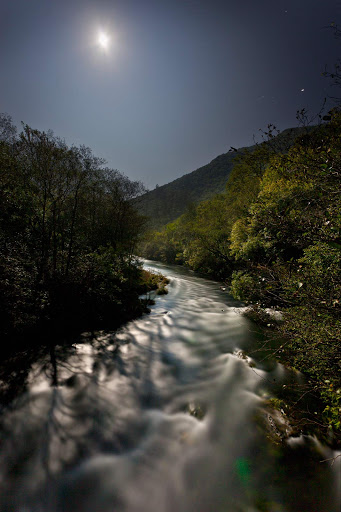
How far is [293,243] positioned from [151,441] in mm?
5435

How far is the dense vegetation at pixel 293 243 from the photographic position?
3.96 metres

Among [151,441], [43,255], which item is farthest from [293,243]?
[43,255]

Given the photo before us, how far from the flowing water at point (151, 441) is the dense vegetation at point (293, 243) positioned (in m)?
1.40

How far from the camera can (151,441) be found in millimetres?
4586

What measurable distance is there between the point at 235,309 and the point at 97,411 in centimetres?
1043

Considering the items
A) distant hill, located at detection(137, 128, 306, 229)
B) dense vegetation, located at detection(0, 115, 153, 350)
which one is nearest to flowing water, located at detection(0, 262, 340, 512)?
dense vegetation, located at detection(0, 115, 153, 350)

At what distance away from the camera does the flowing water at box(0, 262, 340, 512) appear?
11.4 ft

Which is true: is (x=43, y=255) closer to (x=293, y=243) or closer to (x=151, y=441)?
(x=151, y=441)

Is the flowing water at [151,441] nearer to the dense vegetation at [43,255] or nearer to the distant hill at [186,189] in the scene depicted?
the dense vegetation at [43,255]

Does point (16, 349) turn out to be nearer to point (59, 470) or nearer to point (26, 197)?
point (59, 470)

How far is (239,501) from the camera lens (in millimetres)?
3404

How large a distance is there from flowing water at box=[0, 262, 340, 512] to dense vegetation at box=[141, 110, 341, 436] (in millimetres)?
1398

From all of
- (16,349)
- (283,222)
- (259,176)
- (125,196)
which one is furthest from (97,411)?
(259,176)

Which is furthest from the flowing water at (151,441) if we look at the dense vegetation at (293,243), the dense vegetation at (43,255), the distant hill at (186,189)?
the distant hill at (186,189)
